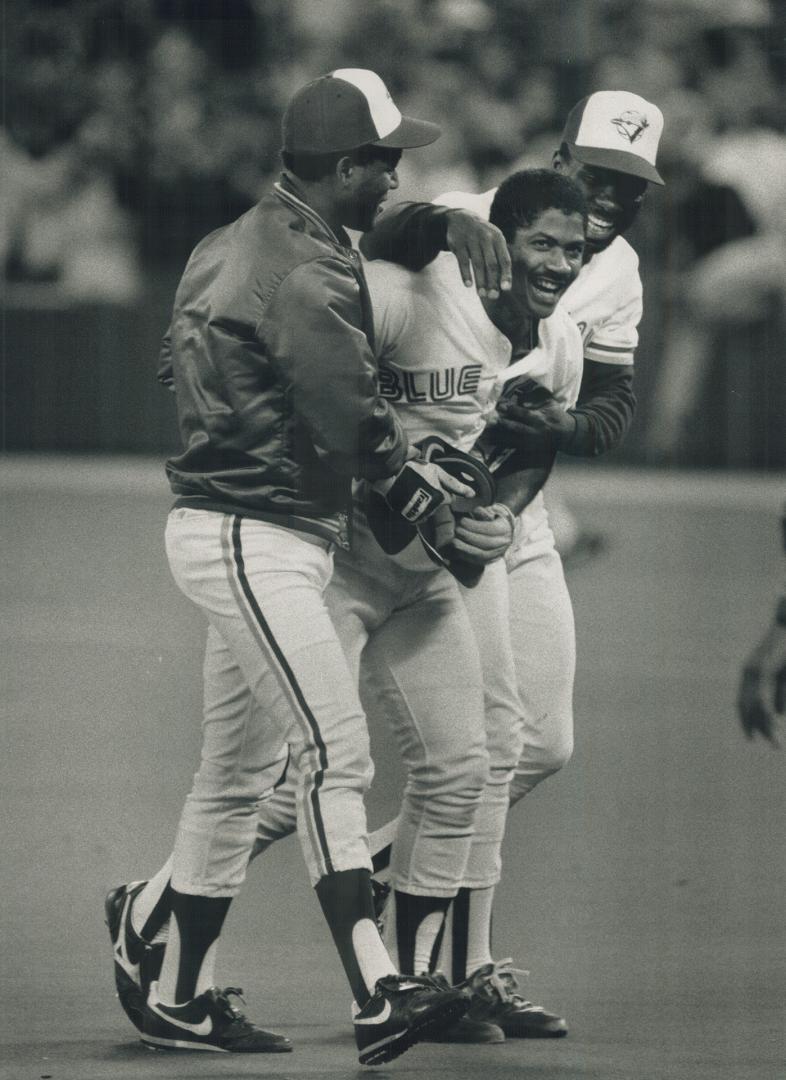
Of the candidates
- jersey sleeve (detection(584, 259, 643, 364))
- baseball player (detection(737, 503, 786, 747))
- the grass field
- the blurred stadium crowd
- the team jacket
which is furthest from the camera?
the blurred stadium crowd

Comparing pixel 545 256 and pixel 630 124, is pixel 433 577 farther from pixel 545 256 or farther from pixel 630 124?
pixel 630 124

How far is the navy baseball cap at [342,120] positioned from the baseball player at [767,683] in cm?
119

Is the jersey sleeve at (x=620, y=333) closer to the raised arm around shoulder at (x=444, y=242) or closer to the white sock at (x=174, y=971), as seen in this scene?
the raised arm around shoulder at (x=444, y=242)

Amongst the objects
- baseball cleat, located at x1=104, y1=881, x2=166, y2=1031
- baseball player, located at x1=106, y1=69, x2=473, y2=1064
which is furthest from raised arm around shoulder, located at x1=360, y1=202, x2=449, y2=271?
baseball cleat, located at x1=104, y1=881, x2=166, y2=1031

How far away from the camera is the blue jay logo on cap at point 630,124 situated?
5.21 m

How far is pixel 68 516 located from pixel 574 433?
26.6 feet

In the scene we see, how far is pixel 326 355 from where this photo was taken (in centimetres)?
422

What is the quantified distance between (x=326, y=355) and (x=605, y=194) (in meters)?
1.21

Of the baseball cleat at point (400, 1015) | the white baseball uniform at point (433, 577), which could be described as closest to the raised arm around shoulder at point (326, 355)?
the white baseball uniform at point (433, 577)

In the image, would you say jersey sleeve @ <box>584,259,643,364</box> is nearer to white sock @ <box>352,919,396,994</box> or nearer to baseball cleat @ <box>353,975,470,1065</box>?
white sock @ <box>352,919,396,994</box>

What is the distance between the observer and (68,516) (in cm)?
1288

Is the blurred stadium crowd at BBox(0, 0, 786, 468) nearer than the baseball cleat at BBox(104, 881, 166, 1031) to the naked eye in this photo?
No

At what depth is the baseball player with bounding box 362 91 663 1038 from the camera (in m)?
4.88

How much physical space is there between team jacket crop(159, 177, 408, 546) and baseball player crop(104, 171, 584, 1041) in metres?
0.18
